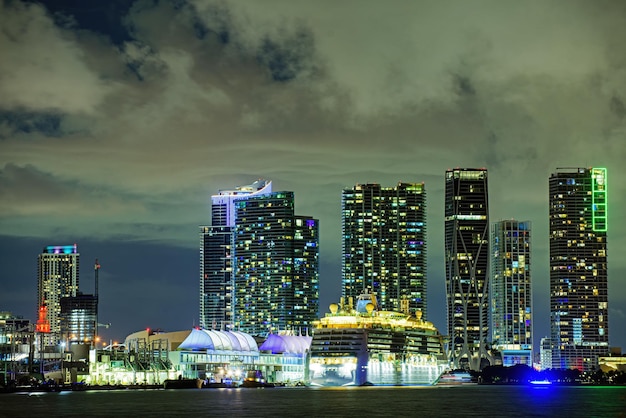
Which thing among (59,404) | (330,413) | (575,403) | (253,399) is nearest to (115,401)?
(59,404)

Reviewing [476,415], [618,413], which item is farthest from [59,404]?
[618,413]

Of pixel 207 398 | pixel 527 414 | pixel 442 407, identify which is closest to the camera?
pixel 527 414

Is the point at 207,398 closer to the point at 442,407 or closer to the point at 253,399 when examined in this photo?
the point at 253,399

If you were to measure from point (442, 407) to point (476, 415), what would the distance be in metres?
16.8

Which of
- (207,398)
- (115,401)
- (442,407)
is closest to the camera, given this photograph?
(442,407)

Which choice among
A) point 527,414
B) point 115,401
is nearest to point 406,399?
point 527,414

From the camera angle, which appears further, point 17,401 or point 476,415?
point 17,401

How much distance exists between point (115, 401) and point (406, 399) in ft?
153

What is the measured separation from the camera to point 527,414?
486ft

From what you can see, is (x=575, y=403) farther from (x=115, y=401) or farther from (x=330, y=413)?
(x=115, y=401)

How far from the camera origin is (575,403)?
184 meters

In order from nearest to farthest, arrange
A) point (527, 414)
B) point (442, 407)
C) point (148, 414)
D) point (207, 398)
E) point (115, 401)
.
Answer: point (148, 414) < point (527, 414) < point (442, 407) < point (115, 401) < point (207, 398)

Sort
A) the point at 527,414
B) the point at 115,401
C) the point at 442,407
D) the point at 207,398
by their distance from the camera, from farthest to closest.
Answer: the point at 207,398 < the point at 115,401 < the point at 442,407 < the point at 527,414

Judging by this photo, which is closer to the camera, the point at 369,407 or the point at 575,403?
the point at 369,407
